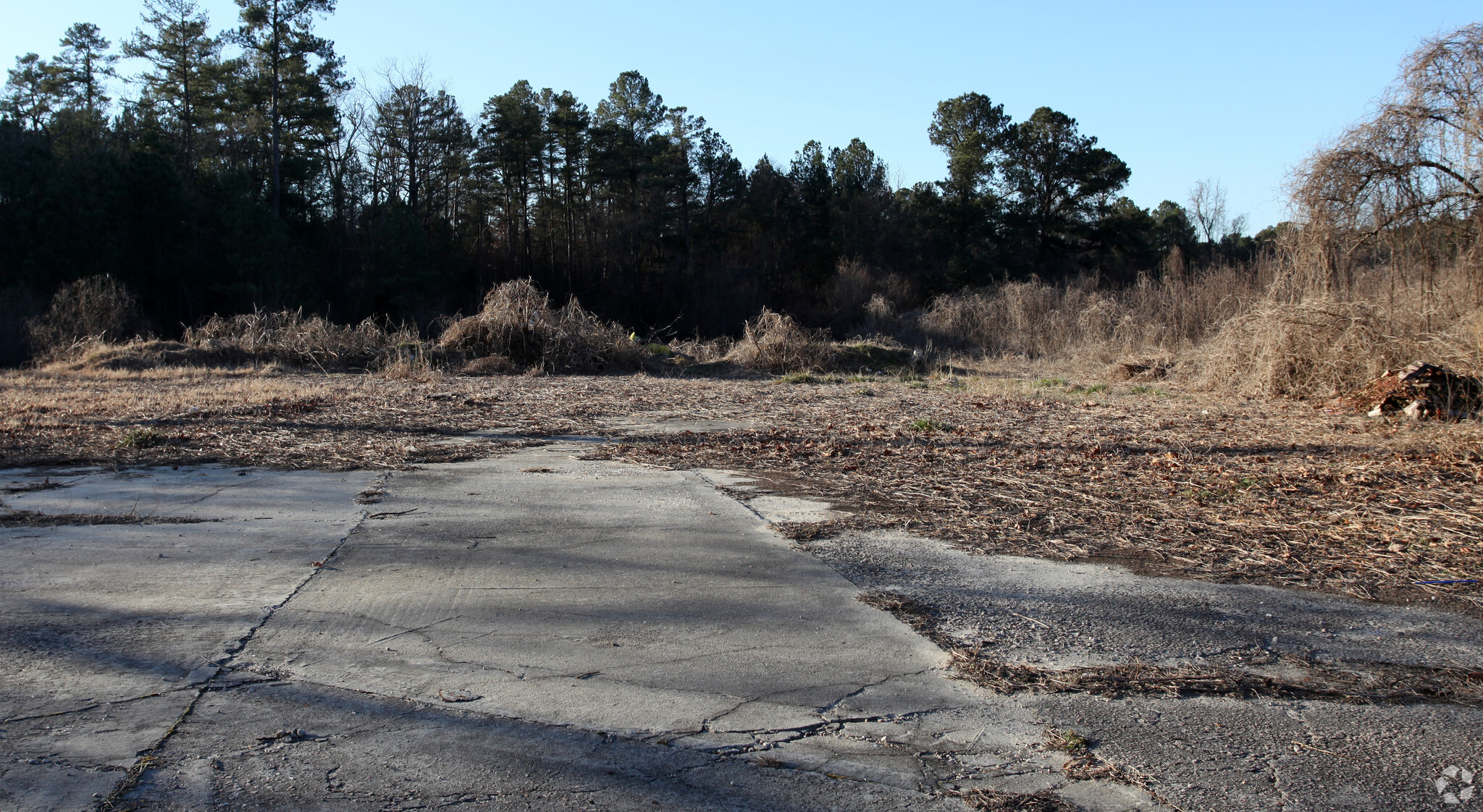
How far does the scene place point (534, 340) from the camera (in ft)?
66.5

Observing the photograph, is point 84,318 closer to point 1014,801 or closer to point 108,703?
point 108,703

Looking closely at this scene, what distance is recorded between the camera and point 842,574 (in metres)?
4.55

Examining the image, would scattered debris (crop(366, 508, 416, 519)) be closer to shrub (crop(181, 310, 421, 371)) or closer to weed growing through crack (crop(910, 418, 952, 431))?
weed growing through crack (crop(910, 418, 952, 431))

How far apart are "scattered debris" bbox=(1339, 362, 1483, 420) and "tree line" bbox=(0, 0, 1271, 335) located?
26.0 m

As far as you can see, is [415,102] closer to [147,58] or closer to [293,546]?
[147,58]

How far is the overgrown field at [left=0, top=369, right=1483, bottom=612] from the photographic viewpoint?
198 inches

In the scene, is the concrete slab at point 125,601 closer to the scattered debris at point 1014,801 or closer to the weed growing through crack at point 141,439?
the weed growing through crack at point 141,439

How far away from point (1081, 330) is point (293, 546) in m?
25.9

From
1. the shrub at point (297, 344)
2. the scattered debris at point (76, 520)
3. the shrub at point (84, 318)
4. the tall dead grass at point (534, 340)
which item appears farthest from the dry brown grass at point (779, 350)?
the scattered debris at point (76, 520)

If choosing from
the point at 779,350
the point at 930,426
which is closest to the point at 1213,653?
the point at 930,426

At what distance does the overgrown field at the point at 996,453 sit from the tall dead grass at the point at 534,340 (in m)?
5.62

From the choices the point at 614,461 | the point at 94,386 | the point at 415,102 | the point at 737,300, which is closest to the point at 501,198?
the point at 415,102

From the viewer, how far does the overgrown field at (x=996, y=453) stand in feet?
16.5

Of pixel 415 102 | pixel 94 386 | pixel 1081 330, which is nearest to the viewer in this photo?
pixel 94 386
